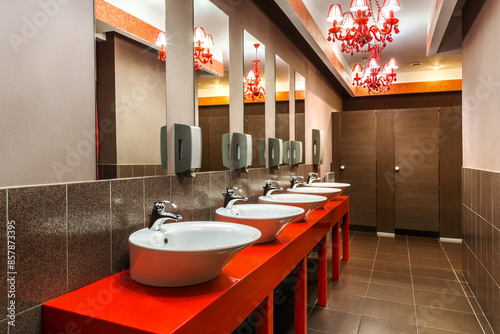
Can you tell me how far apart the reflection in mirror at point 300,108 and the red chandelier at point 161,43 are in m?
2.28

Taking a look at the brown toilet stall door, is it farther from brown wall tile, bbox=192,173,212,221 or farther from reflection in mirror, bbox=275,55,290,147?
brown wall tile, bbox=192,173,212,221

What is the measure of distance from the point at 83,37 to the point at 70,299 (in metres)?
0.89

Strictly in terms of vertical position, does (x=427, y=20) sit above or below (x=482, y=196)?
above

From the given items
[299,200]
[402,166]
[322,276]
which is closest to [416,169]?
[402,166]

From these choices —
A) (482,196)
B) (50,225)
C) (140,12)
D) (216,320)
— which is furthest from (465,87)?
(50,225)

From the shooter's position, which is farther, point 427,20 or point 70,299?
point 427,20

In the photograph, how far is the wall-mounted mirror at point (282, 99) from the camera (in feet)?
10.6

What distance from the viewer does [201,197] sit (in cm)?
185

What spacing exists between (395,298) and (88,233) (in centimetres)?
262

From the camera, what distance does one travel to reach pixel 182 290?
106 cm

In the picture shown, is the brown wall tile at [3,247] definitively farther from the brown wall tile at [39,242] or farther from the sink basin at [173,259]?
the sink basin at [173,259]

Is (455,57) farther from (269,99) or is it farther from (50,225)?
(50,225)

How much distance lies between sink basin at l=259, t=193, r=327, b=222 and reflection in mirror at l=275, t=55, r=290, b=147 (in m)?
0.83

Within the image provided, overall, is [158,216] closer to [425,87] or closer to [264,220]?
[264,220]
